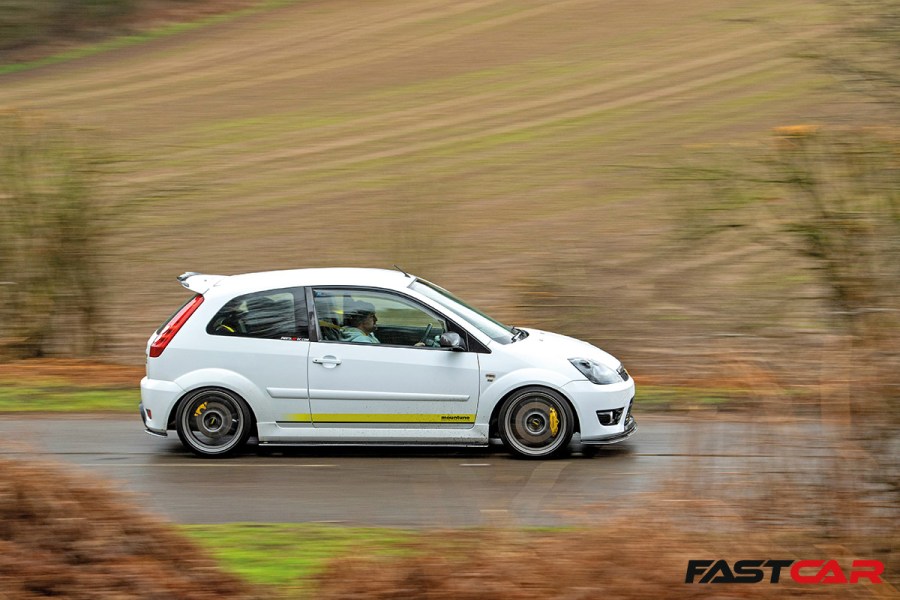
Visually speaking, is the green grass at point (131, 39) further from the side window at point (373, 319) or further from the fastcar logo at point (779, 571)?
the fastcar logo at point (779, 571)

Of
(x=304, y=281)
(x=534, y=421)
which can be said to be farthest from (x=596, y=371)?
(x=304, y=281)

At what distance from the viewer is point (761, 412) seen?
249 inches

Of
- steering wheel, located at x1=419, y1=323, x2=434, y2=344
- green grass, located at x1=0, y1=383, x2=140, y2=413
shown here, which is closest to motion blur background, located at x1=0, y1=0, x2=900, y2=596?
green grass, located at x1=0, y1=383, x2=140, y2=413

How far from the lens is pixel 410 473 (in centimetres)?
977

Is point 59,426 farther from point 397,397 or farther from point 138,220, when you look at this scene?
point 138,220

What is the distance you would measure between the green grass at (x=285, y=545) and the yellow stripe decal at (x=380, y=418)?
7.05 ft

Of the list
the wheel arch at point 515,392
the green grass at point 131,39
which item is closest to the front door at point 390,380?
the wheel arch at point 515,392

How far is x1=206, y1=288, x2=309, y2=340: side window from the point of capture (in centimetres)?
1038

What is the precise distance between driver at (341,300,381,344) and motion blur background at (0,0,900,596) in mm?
2827

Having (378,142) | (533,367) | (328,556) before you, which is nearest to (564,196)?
(378,142)

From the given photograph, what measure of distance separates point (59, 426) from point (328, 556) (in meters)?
5.60

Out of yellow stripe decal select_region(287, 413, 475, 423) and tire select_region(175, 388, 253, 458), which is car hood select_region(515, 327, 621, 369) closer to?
yellow stripe decal select_region(287, 413, 475, 423)

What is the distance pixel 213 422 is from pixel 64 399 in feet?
11.5

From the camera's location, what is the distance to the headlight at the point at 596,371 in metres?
10.3
